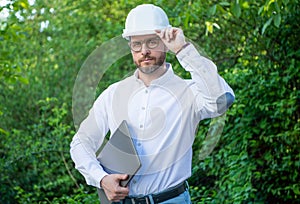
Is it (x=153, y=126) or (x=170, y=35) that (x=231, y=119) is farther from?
(x=170, y=35)

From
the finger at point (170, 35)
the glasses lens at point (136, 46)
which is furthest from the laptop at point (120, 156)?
the finger at point (170, 35)

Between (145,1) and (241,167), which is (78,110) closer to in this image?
(241,167)

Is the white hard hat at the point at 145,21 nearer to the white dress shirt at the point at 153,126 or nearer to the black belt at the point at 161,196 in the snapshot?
the white dress shirt at the point at 153,126

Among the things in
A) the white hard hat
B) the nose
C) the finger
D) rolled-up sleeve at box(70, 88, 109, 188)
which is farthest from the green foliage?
the finger

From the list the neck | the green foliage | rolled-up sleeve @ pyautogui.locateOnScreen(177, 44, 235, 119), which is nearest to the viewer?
rolled-up sleeve @ pyautogui.locateOnScreen(177, 44, 235, 119)

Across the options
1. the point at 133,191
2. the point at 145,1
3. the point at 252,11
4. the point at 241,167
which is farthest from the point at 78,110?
the point at 145,1

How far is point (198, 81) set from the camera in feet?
9.42

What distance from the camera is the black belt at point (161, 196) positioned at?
3.00 m

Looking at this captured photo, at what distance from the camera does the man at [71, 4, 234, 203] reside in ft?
9.75

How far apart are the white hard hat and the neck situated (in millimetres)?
165

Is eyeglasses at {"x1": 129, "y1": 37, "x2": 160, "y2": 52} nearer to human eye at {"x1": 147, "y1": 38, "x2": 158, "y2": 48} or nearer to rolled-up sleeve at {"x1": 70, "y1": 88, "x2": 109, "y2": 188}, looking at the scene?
human eye at {"x1": 147, "y1": 38, "x2": 158, "y2": 48}

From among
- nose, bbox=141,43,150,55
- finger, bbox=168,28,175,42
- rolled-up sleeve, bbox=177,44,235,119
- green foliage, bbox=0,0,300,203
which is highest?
finger, bbox=168,28,175,42

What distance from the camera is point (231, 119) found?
5.95m

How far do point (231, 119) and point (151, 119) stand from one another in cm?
299
